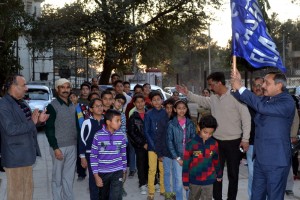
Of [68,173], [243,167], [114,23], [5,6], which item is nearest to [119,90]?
[243,167]

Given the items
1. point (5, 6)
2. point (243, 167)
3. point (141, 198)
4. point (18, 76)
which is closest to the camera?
point (18, 76)

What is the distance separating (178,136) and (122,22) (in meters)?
19.5

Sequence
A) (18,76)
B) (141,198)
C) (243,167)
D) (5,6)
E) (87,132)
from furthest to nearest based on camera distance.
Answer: (5,6) → (243,167) → (141,198) → (87,132) → (18,76)

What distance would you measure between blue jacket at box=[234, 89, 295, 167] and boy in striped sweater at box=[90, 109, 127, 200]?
1510mm

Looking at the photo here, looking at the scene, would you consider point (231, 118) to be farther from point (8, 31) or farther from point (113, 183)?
point (8, 31)

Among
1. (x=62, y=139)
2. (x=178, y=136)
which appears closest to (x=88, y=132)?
(x=62, y=139)

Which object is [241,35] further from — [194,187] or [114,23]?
[114,23]

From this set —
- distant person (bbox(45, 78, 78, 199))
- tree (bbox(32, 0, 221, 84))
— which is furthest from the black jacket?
tree (bbox(32, 0, 221, 84))

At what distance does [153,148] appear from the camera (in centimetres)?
749

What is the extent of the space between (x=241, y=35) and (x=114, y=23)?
19976 millimetres

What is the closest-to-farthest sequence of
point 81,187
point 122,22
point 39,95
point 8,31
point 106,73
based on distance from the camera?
1. point 81,187
2. point 39,95
3. point 8,31
4. point 122,22
5. point 106,73

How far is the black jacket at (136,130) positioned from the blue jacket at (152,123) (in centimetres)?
33

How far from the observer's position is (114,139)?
579 cm

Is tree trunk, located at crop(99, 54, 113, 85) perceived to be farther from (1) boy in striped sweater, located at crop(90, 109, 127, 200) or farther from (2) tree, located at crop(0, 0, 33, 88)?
(1) boy in striped sweater, located at crop(90, 109, 127, 200)
